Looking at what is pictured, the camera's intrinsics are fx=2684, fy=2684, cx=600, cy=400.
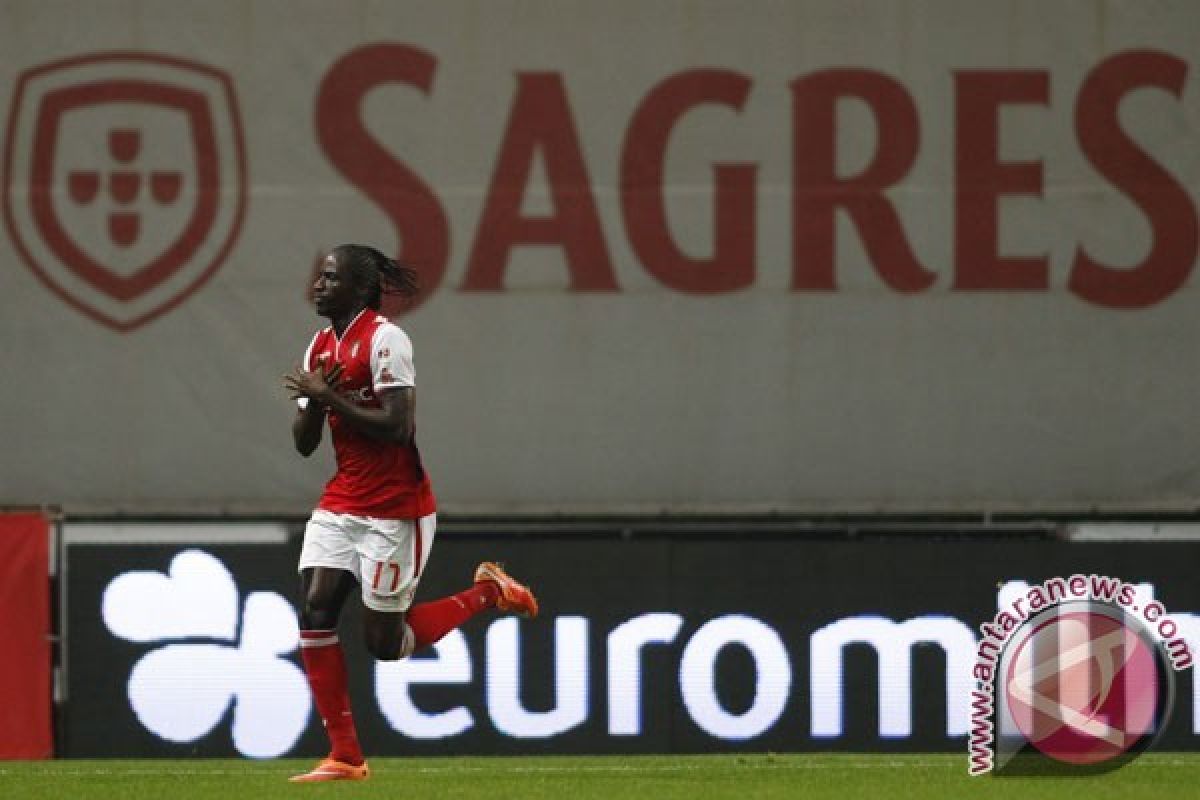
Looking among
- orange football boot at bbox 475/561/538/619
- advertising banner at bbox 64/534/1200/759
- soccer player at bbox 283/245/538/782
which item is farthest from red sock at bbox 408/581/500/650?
advertising banner at bbox 64/534/1200/759

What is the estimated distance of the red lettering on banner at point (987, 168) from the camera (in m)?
10.2

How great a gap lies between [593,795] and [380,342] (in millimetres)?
1472

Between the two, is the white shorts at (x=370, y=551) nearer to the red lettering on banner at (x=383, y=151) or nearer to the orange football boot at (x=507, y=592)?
the orange football boot at (x=507, y=592)

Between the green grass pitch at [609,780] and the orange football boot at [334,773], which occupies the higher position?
the orange football boot at [334,773]

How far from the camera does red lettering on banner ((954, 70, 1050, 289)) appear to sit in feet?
33.5

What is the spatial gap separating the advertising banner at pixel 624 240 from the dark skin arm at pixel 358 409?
2222 mm

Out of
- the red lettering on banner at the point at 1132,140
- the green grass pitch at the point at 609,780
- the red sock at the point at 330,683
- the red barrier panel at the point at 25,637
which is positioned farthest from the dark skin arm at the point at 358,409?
the red lettering on banner at the point at 1132,140

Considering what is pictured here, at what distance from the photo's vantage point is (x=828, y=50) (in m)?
10.2

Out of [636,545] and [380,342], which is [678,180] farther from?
[380,342]

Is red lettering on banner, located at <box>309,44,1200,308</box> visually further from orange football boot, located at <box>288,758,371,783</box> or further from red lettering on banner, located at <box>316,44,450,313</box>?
orange football boot, located at <box>288,758,371,783</box>

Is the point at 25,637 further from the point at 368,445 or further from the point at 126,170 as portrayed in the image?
the point at 368,445

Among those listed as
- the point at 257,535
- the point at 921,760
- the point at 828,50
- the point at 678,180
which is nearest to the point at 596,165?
the point at 678,180

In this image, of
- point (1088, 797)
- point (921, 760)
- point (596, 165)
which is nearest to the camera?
point (1088, 797)

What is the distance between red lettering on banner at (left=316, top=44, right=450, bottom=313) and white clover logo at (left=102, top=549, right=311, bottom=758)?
126 centimetres
